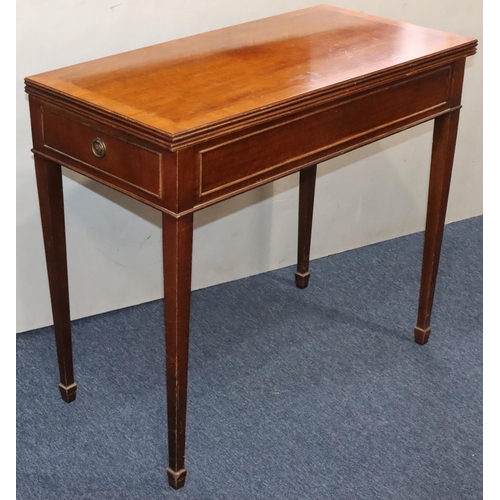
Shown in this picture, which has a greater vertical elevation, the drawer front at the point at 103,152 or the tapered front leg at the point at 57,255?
the drawer front at the point at 103,152

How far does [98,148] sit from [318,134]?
531mm

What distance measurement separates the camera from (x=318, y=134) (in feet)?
7.06

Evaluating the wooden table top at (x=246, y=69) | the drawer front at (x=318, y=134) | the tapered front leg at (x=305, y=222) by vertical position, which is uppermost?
the wooden table top at (x=246, y=69)

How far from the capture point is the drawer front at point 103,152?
1893 millimetres

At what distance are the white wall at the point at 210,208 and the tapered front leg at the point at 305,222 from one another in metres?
0.12

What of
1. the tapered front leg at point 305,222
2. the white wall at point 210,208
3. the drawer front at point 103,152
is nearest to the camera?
the drawer front at point 103,152

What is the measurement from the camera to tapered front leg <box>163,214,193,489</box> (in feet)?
6.31

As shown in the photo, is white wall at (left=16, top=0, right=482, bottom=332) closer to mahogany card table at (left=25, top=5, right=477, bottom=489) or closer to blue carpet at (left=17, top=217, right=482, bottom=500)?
blue carpet at (left=17, top=217, right=482, bottom=500)

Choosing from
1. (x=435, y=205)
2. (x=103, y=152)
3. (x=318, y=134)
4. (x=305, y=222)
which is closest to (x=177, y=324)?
(x=103, y=152)

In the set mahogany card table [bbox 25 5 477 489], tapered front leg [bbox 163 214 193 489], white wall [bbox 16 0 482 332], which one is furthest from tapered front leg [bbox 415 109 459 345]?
tapered front leg [bbox 163 214 193 489]

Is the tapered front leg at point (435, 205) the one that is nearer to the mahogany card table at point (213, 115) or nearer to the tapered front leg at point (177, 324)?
the mahogany card table at point (213, 115)

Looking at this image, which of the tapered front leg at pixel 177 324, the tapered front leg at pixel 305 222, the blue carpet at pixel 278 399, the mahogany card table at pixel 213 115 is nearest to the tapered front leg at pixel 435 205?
the mahogany card table at pixel 213 115

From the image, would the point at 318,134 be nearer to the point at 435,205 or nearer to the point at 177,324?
the point at 177,324

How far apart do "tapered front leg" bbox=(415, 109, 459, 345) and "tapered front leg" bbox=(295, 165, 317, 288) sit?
478 millimetres
